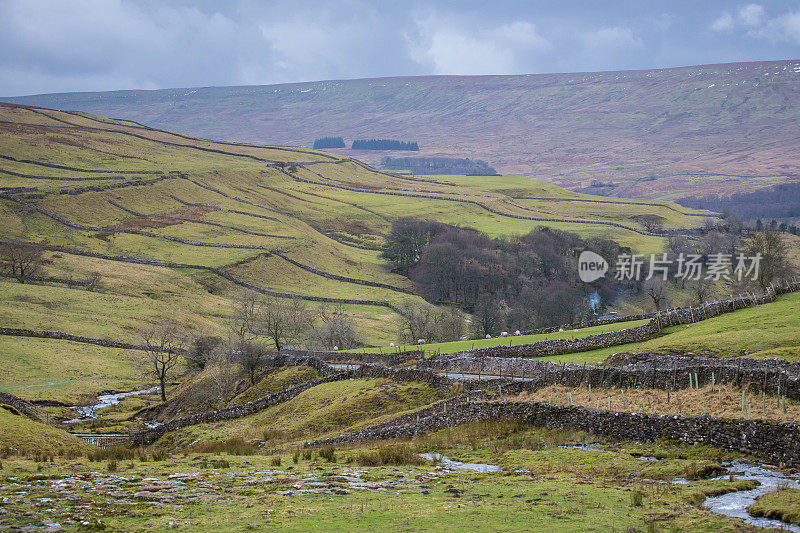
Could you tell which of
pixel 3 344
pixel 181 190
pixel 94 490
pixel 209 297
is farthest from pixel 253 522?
pixel 181 190

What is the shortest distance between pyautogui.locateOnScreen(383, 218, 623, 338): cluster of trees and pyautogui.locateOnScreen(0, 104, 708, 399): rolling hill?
A: 20.4 ft

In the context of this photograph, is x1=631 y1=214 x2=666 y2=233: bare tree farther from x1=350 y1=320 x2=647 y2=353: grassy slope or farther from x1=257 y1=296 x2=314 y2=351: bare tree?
x1=350 y1=320 x2=647 y2=353: grassy slope

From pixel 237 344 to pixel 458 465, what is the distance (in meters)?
39.4

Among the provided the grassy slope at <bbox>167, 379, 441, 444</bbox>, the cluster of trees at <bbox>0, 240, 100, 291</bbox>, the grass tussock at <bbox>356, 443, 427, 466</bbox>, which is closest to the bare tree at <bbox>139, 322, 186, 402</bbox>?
the grassy slope at <bbox>167, 379, 441, 444</bbox>

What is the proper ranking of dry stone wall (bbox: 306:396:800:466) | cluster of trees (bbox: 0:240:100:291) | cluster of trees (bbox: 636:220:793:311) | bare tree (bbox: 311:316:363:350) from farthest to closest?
cluster of trees (bbox: 0:240:100:291) → bare tree (bbox: 311:316:363:350) → cluster of trees (bbox: 636:220:793:311) → dry stone wall (bbox: 306:396:800:466)

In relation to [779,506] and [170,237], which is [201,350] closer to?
[779,506]

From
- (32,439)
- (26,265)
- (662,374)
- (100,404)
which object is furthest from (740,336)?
(26,265)

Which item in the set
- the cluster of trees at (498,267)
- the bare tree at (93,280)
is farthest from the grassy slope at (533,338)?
the bare tree at (93,280)

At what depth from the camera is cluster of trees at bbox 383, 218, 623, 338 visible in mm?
104188

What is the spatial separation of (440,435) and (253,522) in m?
15.3

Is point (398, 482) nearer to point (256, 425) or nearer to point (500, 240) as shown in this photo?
point (256, 425)

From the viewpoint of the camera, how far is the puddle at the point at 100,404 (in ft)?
170

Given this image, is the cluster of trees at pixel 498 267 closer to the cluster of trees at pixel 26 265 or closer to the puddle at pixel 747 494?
the cluster of trees at pixel 26 265

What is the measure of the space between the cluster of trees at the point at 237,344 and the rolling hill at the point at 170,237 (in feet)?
13.8
